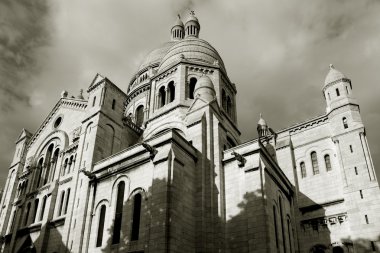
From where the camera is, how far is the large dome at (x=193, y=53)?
30734 mm

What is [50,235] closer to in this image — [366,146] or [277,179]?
[277,179]

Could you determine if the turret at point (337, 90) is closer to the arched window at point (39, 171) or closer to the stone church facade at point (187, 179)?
the stone church facade at point (187, 179)

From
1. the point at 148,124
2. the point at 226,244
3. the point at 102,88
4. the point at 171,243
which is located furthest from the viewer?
the point at 148,124

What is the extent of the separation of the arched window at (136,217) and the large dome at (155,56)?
24.5m

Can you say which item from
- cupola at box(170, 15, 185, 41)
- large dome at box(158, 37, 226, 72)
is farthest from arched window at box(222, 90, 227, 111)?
cupola at box(170, 15, 185, 41)

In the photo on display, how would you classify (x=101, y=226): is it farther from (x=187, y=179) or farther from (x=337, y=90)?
(x=337, y=90)

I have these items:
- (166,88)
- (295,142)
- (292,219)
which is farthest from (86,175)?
(295,142)

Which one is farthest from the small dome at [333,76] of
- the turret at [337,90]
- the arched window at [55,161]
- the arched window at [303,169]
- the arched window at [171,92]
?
the arched window at [55,161]

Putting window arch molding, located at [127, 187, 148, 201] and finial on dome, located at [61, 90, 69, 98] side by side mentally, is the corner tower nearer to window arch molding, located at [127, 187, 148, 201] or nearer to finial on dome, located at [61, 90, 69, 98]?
window arch molding, located at [127, 187, 148, 201]

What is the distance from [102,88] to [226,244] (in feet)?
47.1

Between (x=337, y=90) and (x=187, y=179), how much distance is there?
14.1 m

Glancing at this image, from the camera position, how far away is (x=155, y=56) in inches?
1649

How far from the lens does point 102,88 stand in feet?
83.1

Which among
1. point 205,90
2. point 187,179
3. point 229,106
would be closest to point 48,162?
point 205,90
